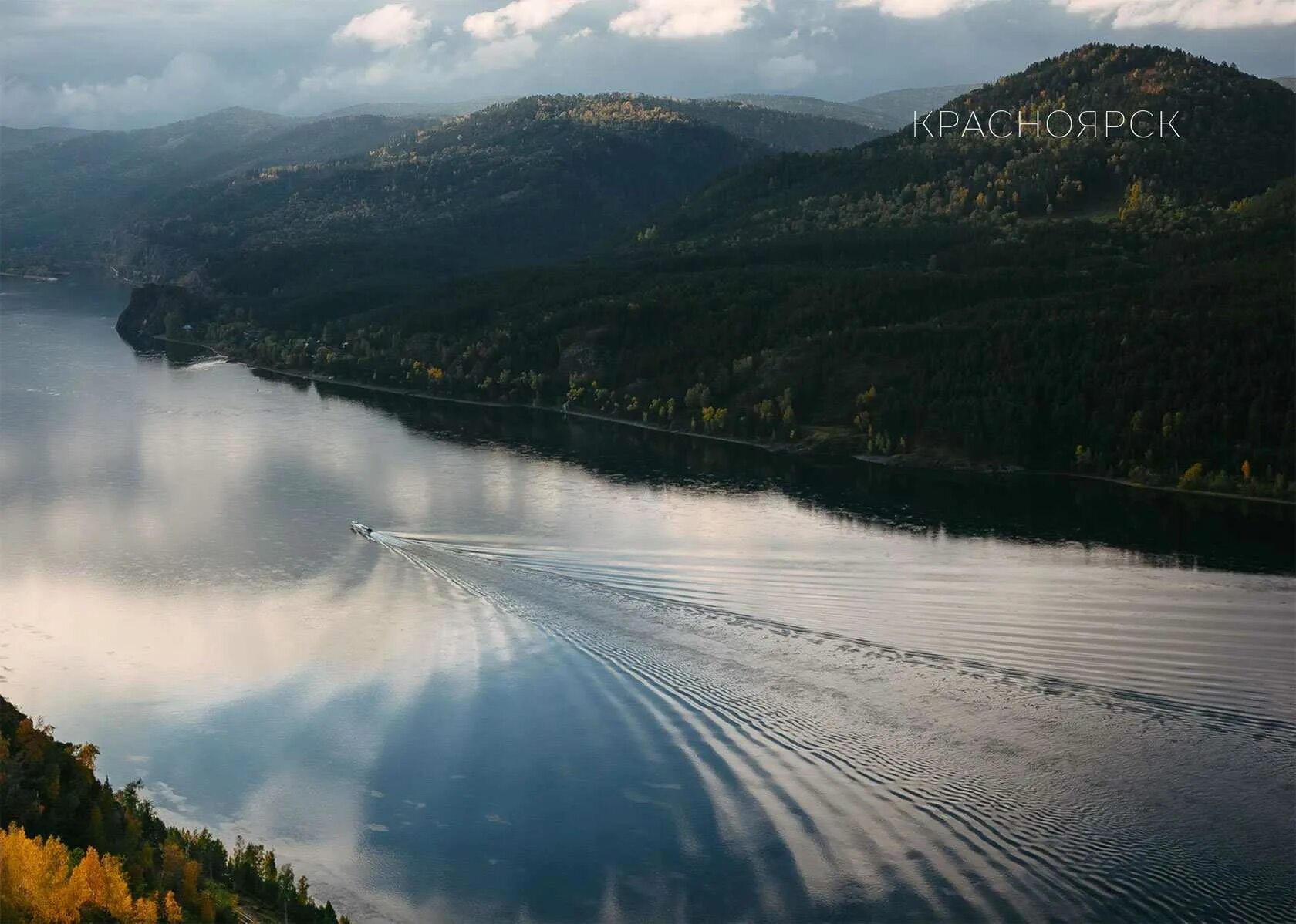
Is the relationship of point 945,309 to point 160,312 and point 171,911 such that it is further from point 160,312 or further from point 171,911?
point 160,312

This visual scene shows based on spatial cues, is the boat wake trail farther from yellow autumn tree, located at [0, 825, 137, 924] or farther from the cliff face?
the cliff face

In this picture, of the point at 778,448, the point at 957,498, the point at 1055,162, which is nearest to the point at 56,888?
the point at 957,498

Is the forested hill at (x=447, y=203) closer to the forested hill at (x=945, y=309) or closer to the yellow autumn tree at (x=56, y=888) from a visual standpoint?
the forested hill at (x=945, y=309)

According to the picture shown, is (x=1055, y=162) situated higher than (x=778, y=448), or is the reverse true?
(x=1055, y=162)

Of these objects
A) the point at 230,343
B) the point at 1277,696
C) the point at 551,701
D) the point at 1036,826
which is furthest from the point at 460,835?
the point at 230,343

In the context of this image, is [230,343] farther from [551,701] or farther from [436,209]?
[551,701]

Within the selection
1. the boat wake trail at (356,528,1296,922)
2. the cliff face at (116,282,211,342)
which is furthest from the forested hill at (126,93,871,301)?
the boat wake trail at (356,528,1296,922)

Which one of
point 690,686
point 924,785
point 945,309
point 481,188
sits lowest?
point 924,785
